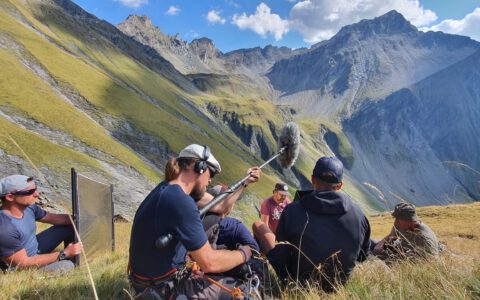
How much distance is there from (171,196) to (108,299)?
72.6 inches

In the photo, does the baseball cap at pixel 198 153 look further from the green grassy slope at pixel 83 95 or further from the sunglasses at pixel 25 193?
the green grassy slope at pixel 83 95

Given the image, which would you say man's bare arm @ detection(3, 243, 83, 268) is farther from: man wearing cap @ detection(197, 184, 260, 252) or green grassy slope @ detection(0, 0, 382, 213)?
green grassy slope @ detection(0, 0, 382, 213)

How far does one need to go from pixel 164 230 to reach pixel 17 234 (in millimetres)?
4291

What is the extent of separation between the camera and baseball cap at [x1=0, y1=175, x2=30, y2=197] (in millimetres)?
7422

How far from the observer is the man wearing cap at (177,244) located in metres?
4.54

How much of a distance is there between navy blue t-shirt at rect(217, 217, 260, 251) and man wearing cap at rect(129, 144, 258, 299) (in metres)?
1.25

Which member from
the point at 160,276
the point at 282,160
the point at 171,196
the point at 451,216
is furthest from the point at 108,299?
the point at 451,216

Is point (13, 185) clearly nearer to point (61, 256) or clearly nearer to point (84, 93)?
point (61, 256)

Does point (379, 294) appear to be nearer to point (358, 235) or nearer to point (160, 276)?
point (358, 235)

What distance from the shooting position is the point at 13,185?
24.7 ft

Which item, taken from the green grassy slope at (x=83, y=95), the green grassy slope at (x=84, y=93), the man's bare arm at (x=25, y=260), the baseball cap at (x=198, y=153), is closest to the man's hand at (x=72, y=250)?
the man's bare arm at (x=25, y=260)

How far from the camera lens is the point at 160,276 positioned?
15.8ft

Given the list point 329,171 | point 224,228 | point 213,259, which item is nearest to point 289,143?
point 224,228

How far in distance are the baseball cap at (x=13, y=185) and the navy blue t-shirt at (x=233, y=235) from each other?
399 centimetres
